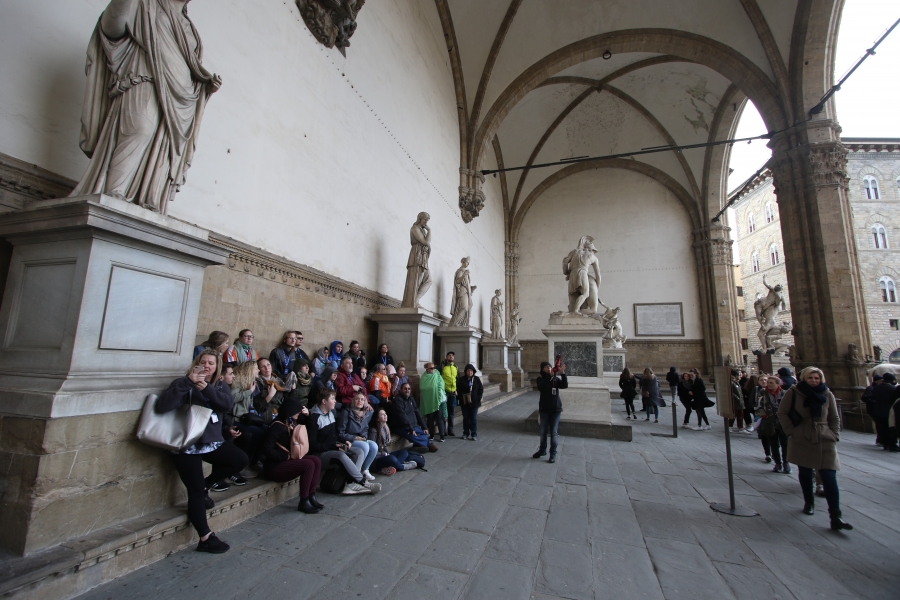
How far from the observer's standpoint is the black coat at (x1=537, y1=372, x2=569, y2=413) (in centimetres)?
484

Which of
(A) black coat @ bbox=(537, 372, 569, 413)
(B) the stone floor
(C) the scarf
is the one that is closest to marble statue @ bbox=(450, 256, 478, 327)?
(A) black coat @ bbox=(537, 372, 569, 413)

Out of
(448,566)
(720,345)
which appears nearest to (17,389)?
(448,566)

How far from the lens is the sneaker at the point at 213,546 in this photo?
87.9 inches

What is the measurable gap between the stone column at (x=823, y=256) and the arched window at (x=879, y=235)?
2063cm

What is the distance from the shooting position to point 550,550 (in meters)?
2.40

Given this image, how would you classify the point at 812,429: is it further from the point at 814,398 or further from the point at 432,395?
the point at 432,395

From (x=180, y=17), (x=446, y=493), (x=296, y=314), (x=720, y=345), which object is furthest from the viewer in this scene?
(x=720, y=345)

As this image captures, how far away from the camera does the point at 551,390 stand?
4.86 meters

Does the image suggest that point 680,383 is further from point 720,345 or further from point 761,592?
point 720,345

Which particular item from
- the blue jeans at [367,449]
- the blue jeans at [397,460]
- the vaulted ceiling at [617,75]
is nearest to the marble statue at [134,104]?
the blue jeans at [367,449]

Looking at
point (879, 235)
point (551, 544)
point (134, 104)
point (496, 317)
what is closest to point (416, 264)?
point (134, 104)

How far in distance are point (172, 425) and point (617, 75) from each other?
61.1 ft

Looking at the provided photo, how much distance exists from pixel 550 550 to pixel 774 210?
1294 inches

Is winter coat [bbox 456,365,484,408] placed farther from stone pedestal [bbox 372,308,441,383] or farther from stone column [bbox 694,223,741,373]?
stone column [bbox 694,223,741,373]
